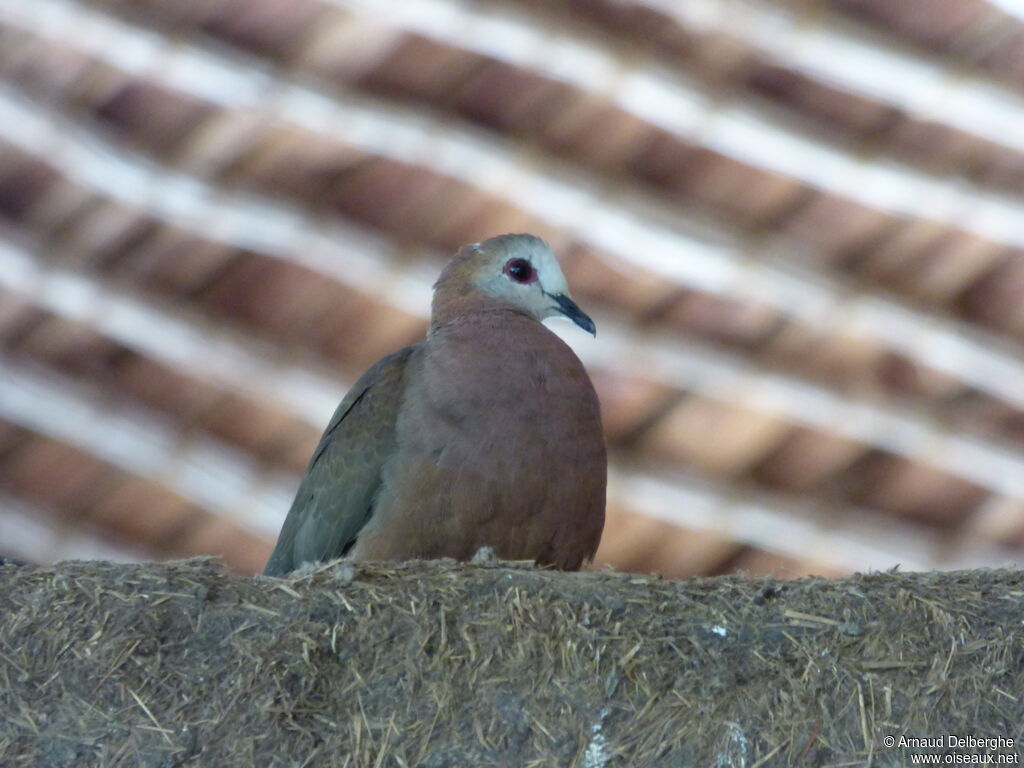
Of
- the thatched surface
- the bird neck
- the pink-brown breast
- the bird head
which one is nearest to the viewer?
the thatched surface

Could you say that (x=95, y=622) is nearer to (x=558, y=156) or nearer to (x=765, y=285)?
(x=558, y=156)

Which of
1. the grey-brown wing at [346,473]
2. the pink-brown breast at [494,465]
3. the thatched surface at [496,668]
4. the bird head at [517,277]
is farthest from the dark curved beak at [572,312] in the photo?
the thatched surface at [496,668]

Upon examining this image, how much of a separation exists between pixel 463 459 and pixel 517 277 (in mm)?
804

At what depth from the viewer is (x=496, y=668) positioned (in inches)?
97.5

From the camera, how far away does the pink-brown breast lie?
319cm

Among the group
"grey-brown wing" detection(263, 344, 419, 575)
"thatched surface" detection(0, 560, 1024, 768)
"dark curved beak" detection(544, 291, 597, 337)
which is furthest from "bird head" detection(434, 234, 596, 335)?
"thatched surface" detection(0, 560, 1024, 768)

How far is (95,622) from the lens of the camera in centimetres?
254

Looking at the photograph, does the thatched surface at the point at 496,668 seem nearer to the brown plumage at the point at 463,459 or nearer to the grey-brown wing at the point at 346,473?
the brown plumage at the point at 463,459

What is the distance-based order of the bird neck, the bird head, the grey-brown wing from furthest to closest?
the bird head → the bird neck → the grey-brown wing

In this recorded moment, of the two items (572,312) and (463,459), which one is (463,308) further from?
(463,459)

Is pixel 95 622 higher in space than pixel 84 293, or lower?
lower

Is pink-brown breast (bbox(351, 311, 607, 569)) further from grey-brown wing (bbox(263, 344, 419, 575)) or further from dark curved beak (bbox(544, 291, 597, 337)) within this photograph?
dark curved beak (bbox(544, 291, 597, 337))

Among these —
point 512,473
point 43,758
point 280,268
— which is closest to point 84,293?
point 280,268

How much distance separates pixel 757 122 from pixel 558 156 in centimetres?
64
